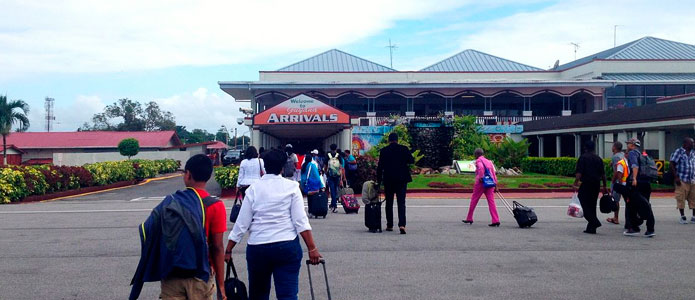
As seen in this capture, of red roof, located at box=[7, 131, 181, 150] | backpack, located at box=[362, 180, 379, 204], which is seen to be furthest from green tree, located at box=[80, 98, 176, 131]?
backpack, located at box=[362, 180, 379, 204]

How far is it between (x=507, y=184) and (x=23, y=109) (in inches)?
1453

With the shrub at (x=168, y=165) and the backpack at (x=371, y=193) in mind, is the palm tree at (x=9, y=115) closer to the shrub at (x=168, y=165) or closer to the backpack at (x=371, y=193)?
the shrub at (x=168, y=165)

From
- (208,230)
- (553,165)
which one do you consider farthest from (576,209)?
(553,165)

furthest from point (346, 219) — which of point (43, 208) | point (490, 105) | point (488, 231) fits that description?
point (490, 105)

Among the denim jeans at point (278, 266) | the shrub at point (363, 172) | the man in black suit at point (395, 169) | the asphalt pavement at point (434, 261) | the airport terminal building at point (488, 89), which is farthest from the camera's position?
the airport terminal building at point (488, 89)

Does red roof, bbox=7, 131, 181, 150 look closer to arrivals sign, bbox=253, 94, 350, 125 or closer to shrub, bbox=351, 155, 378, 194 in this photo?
arrivals sign, bbox=253, 94, 350, 125

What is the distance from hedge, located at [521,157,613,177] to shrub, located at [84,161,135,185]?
1998 cm

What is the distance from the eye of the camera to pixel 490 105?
42.4 metres

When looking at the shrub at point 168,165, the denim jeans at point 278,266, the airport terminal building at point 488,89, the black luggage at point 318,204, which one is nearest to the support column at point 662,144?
the airport terminal building at point 488,89

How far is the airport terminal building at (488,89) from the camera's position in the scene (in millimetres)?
39062

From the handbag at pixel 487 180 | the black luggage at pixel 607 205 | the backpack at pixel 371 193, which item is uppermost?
Result: the handbag at pixel 487 180

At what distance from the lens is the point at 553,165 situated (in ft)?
96.7

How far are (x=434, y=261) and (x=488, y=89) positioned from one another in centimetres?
3429

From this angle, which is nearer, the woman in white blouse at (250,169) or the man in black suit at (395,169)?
the man in black suit at (395,169)
